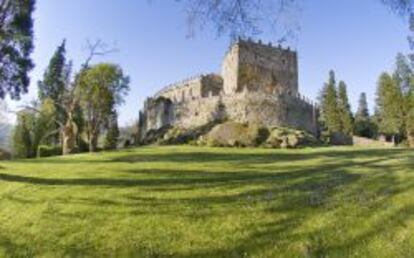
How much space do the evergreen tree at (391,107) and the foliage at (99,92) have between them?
4178cm

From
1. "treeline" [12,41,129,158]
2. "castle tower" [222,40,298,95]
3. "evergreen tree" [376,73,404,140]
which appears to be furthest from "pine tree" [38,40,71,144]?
"evergreen tree" [376,73,404,140]

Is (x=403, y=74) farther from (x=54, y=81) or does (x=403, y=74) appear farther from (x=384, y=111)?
(x=54, y=81)

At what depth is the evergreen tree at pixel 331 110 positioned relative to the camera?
88106 millimetres

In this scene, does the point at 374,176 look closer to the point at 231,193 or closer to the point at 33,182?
the point at 231,193

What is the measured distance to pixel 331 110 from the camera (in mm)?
89938

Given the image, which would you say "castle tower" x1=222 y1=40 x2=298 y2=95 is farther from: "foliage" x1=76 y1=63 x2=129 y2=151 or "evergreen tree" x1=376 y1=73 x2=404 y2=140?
"evergreen tree" x1=376 y1=73 x2=404 y2=140

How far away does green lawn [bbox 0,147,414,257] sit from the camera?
14688 millimetres

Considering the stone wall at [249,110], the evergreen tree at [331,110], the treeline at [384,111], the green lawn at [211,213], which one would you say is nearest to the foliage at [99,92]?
the stone wall at [249,110]

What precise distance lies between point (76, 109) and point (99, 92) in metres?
4.89

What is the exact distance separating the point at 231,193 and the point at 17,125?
219 ft

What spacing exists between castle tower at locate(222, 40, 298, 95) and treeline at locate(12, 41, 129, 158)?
15993 millimetres

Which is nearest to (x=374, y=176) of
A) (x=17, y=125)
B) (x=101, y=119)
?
(x=101, y=119)

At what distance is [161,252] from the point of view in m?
14.4

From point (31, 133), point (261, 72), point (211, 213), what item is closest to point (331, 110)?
point (261, 72)
